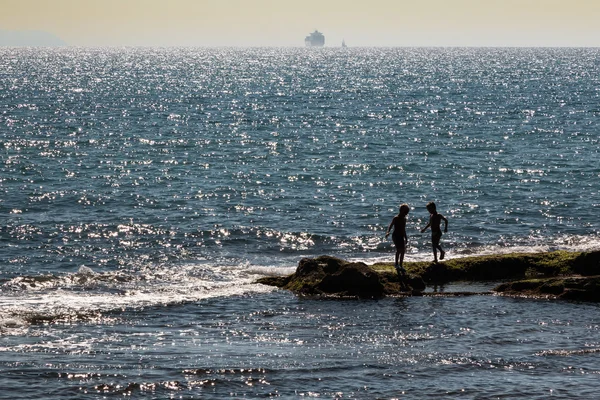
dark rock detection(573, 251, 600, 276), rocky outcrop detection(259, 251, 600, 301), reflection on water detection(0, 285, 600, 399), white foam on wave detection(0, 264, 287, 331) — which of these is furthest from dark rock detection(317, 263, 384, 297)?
dark rock detection(573, 251, 600, 276)

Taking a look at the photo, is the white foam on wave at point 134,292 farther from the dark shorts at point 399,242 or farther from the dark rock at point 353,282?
the dark shorts at point 399,242

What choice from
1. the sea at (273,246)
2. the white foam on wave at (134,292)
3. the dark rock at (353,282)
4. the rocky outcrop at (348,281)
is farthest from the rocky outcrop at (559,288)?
the white foam on wave at (134,292)

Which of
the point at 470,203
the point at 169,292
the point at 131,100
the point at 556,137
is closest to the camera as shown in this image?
the point at 169,292

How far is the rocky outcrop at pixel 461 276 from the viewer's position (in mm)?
22188

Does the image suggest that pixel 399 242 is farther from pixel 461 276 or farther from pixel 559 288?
pixel 559 288

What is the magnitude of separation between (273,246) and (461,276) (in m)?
10.7

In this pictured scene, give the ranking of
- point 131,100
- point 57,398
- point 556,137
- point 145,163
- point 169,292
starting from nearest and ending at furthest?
point 57,398, point 169,292, point 145,163, point 556,137, point 131,100

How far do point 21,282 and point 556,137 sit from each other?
5062 centimetres

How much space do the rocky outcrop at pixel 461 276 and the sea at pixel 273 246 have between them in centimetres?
57

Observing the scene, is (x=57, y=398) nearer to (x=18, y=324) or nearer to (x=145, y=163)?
(x=18, y=324)

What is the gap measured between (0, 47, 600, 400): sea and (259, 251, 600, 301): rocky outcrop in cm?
57

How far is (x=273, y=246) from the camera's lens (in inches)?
1299

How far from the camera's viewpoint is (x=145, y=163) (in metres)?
53.9

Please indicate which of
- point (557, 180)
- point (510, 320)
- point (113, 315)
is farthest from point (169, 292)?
point (557, 180)
